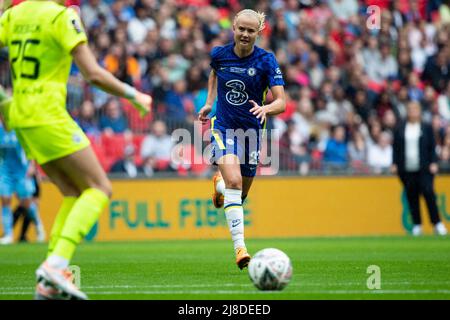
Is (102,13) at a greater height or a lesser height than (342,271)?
greater

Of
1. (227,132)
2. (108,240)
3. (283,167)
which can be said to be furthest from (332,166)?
(227,132)

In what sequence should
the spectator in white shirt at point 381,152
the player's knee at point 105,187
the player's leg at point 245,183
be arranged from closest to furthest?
the player's knee at point 105,187, the player's leg at point 245,183, the spectator in white shirt at point 381,152

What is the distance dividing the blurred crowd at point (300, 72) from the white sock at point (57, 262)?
1259cm

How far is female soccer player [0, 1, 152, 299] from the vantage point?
7660 mm

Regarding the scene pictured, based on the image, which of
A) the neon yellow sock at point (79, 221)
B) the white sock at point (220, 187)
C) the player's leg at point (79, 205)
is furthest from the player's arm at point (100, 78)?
the white sock at point (220, 187)

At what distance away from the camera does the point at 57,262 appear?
756cm

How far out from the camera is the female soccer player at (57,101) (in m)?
7.66

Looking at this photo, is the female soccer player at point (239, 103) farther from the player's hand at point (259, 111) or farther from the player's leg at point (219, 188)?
the player's leg at point (219, 188)

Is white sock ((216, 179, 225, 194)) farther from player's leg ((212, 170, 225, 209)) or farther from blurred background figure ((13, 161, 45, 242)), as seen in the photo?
blurred background figure ((13, 161, 45, 242))

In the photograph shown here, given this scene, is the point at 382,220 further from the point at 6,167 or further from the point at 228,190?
the point at 228,190

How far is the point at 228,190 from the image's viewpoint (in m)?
10.9

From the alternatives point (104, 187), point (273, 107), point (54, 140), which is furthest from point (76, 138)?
point (273, 107)

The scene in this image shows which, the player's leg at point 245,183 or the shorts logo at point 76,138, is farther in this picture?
the player's leg at point 245,183

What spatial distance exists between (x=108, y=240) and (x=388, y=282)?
10.8 metres
